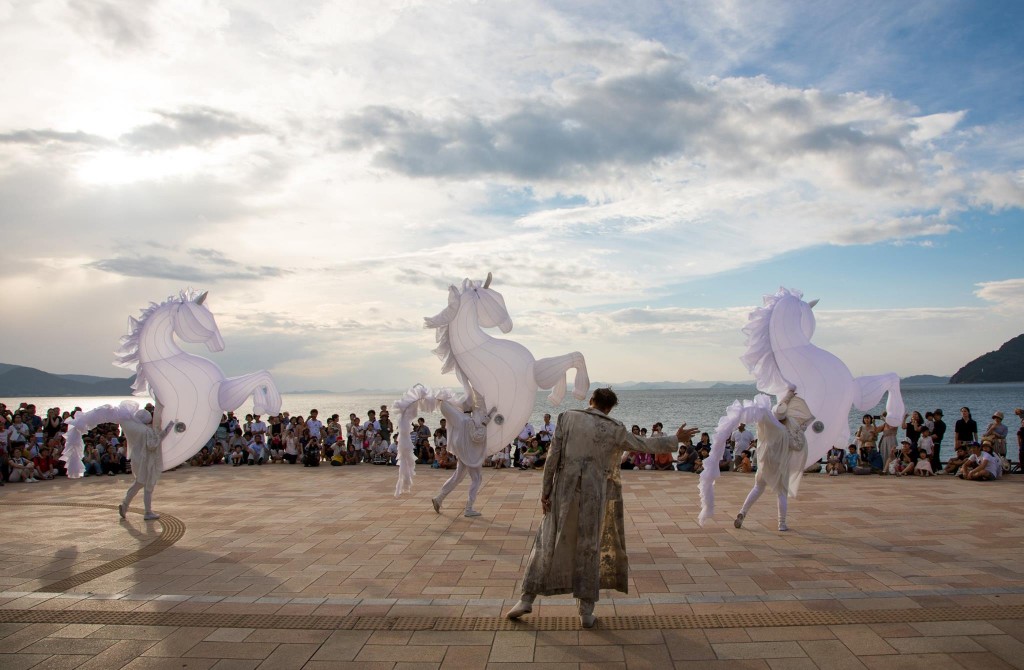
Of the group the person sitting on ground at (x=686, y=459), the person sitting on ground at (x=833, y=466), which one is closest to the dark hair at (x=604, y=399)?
the person sitting on ground at (x=686, y=459)

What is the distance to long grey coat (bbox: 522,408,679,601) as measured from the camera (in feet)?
15.9

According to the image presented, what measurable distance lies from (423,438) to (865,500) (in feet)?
29.8

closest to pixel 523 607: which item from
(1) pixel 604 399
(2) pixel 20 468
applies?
(1) pixel 604 399

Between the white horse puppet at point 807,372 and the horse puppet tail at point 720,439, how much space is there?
1254 mm

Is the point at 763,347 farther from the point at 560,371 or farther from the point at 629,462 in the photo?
the point at 629,462

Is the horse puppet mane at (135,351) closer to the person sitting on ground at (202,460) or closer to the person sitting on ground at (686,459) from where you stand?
the person sitting on ground at (202,460)

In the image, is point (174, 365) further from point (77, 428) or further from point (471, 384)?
point (471, 384)

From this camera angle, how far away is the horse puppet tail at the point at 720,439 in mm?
7512

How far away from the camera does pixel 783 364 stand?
926 centimetres

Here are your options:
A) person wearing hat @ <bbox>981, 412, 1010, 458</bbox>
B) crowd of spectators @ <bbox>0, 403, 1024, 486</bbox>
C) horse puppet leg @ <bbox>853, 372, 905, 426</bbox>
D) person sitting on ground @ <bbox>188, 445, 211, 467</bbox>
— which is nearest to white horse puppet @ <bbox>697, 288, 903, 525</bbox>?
horse puppet leg @ <bbox>853, 372, 905, 426</bbox>

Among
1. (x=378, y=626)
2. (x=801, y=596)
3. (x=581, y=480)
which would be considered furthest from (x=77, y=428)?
(x=801, y=596)

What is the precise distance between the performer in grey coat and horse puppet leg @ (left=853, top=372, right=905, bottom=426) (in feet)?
17.6

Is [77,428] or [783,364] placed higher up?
[783,364]

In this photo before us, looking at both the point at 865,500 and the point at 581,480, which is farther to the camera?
the point at 865,500
